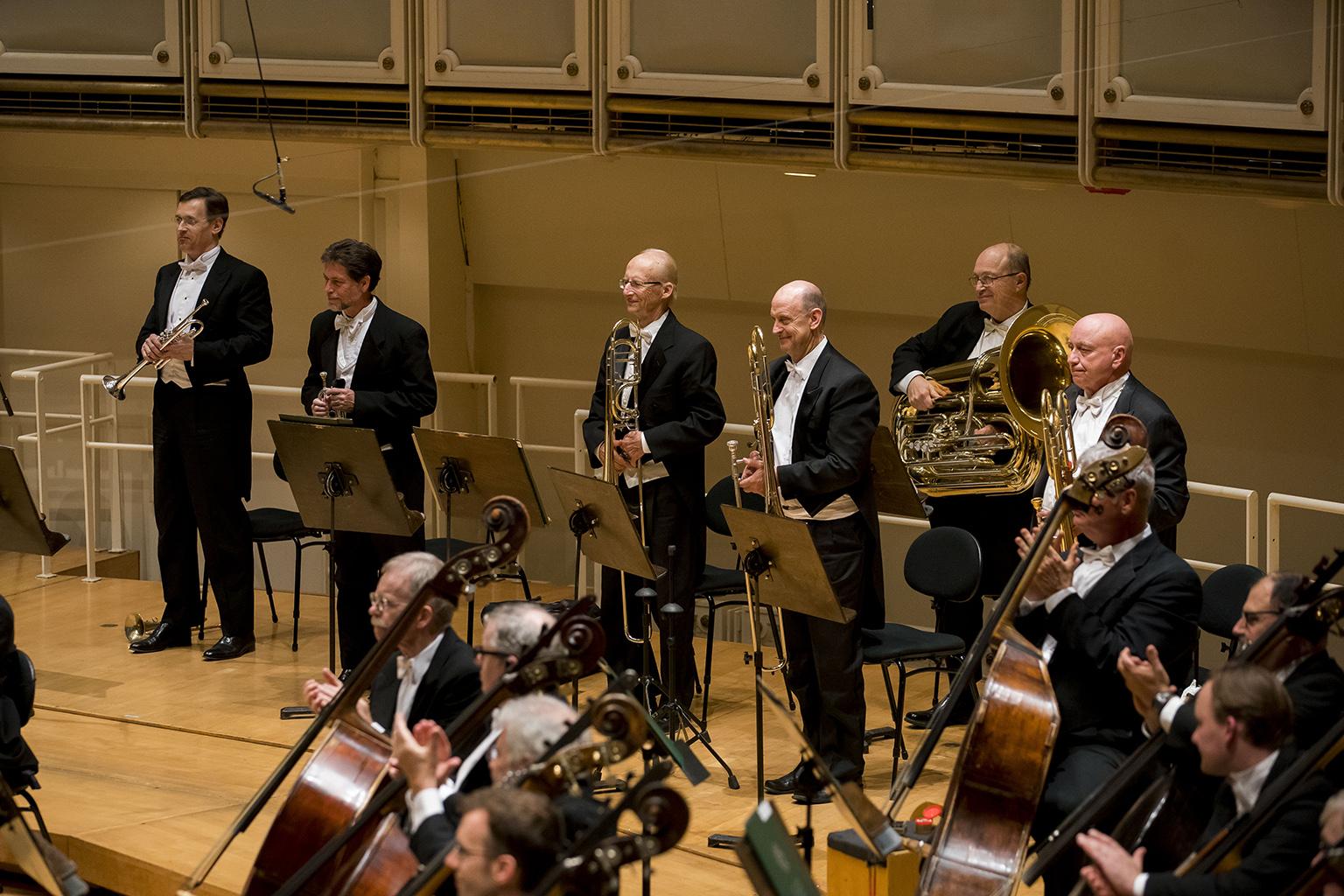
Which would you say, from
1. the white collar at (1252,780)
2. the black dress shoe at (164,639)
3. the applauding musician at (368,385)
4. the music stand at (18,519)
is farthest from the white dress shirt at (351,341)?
the white collar at (1252,780)

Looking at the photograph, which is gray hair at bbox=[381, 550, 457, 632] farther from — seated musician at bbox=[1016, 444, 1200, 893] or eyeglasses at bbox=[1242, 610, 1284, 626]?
eyeglasses at bbox=[1242, 610, 1284, 626]

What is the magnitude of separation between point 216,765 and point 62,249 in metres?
4.64

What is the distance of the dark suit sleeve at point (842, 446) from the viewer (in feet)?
15.8

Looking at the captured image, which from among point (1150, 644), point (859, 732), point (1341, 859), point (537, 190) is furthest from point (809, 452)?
point (537, 190)

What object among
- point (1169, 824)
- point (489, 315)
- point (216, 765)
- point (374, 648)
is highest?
point (489, 315)

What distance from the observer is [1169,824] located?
3354 mm

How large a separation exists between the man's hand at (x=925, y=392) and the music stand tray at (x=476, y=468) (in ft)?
3.88

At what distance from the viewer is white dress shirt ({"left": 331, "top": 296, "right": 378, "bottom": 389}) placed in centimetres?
594

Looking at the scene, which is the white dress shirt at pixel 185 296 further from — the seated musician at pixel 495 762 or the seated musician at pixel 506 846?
the seated musician at pixel 506 846

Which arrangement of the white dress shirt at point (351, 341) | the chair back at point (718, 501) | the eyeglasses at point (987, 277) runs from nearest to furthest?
the eyeglasses at point (987, 277), the chair back at point (718, 501), the white dress shirt at point (351, 341)

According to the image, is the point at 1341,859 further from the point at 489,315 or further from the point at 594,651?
the point at 489,315

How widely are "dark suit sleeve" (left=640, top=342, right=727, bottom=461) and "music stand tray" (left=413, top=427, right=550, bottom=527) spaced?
1.31 feet

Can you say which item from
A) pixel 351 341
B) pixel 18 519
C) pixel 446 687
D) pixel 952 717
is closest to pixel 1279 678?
pixel 446 687

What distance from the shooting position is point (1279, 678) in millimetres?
3232
